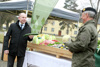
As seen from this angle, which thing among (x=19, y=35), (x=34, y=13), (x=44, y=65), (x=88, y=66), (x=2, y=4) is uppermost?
(x=2, y=4)

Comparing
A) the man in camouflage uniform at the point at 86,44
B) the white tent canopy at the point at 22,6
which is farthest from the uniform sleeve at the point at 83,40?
the white tent canopy at the point at 22,6

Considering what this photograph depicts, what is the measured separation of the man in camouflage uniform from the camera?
2.02m

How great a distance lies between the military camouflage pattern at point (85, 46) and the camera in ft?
6.61

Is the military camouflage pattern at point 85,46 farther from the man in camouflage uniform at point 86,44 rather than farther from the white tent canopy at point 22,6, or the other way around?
the white tent canopy at point 22,6

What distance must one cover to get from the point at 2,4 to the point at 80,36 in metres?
4.54

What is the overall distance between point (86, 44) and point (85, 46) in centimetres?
3

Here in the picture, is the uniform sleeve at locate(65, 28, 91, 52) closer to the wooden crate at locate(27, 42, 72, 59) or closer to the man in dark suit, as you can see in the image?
the wooden crate at locate(27, 42, 72, 59)

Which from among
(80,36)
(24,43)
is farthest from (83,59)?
(24,43)

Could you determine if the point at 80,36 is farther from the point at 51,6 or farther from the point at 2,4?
the point at 2,4

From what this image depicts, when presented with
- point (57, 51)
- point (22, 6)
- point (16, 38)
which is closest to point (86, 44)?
point (57, 51)

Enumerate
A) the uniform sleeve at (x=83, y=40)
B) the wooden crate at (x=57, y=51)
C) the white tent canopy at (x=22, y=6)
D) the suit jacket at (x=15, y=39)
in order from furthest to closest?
the white tent canopy at (x=22, y=6) → the suit jacket at (x=15, y=39) → the wooden crate at (x=57, y=51) → the uniform sleeve at (x=83, y=40)

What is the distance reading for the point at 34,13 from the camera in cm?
311

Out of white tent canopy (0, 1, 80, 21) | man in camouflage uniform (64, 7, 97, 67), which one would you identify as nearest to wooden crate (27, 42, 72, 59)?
man in camouflage uniform (64, 7, 97, 67)

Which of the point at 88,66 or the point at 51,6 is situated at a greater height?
the point at 51,6
